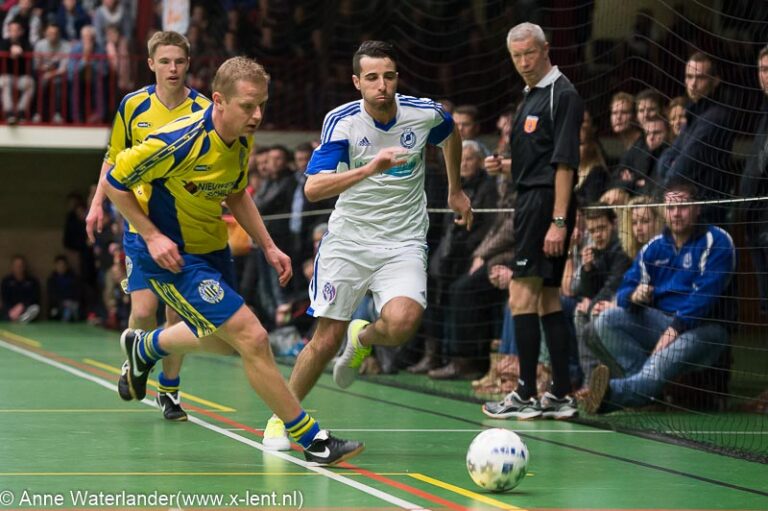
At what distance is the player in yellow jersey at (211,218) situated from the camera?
19.7ft

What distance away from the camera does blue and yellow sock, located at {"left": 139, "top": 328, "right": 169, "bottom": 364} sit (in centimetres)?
751

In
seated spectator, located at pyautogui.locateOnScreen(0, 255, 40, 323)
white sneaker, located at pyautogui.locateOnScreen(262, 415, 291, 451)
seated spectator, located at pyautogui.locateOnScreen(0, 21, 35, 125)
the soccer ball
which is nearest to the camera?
the soccer ball

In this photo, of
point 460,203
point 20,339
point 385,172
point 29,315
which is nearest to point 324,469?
point 385,172

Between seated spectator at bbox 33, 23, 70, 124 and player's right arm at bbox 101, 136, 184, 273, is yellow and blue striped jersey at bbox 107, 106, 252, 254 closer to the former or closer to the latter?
player's right arm at bbox 101, 136, 184, 273

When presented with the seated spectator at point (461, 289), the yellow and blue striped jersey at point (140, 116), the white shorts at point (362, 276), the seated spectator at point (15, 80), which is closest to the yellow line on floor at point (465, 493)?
Answer: the white shorts at point (362, 276)

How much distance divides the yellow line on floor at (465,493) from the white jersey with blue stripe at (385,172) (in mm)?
1612

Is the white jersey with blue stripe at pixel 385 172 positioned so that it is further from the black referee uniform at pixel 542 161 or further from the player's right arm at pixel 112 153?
the player's right arm at pixel 112 153

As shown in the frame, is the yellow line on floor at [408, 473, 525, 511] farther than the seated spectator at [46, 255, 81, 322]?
No

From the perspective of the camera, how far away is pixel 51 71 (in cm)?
2127

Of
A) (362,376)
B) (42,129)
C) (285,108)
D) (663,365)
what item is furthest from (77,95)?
(663,365)

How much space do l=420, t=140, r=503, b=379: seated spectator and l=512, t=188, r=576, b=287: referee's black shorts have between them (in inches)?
90.5

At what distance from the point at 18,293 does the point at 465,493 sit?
58.0 feet

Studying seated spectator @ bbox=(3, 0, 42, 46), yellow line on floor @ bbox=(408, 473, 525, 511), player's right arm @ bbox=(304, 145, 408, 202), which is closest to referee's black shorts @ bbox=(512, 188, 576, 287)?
player's right arm @ bbox=(304, 145, 408, 202)

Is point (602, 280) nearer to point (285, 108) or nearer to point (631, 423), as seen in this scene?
point (631, 423)
